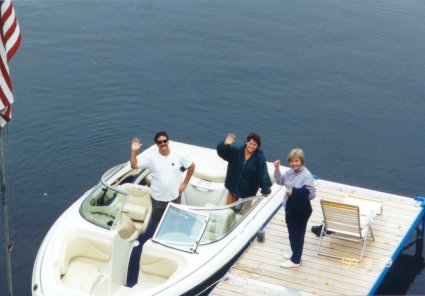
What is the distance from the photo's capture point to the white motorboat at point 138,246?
1277cm

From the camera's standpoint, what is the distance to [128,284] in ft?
45.3

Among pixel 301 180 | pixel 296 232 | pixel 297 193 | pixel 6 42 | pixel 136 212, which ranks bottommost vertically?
pixel 136 212

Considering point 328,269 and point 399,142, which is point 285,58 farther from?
point 328,269

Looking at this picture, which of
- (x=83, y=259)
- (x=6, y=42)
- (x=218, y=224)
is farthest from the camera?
(x=218, y=224)

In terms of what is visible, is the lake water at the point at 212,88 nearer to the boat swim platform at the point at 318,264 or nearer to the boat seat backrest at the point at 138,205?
the boat swim platform at the point at 318,264

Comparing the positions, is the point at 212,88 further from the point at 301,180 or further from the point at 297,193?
the point at 297,193

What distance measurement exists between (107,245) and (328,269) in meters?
3.88

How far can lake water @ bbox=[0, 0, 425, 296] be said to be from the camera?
20328 mm

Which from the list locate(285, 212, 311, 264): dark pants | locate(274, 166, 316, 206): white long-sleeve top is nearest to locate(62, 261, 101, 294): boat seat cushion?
locate(285, 212, 311, 264): dark pants

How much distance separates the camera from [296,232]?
42.2ft

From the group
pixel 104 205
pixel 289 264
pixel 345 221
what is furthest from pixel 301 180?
pixel 104 205

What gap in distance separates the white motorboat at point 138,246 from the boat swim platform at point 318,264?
31 cm

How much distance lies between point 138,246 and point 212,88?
1157cm

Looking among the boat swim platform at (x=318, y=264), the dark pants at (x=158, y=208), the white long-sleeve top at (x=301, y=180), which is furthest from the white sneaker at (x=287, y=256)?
the dark pants at (x=158, y=208)
